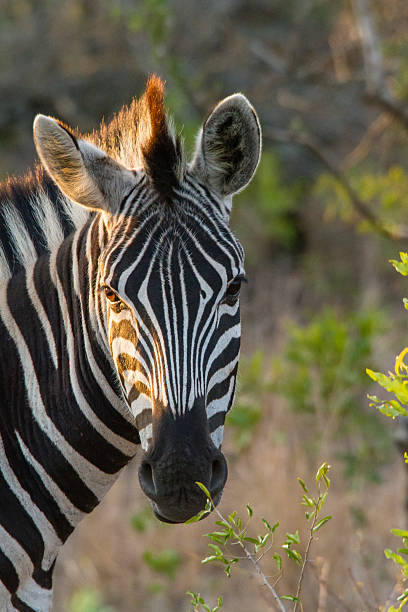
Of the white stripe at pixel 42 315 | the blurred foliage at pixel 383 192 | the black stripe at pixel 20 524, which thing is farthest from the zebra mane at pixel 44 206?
the blurred foliage at pixel 383 192

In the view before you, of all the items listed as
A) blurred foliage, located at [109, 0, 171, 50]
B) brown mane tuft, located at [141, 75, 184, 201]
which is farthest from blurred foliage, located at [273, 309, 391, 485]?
brown mane tuft, located at [141, 75, 184, 201]

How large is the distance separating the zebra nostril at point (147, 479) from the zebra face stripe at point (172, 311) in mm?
98

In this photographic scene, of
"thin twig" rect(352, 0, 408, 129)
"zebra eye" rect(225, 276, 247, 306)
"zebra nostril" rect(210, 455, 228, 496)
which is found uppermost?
"thin twig" rect(352, 0, 408, 129)

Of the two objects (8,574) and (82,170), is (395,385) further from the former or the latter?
(8,574)

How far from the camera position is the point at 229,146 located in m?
3.15

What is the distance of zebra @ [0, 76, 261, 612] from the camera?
2.69 metres

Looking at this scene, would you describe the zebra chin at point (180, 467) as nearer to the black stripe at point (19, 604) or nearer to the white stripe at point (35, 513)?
the white stripe at point (35, 513)

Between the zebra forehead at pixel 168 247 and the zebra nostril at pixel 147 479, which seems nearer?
the zebra nostril at pixel 147 479

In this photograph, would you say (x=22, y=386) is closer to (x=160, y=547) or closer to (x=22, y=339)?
(x=22, y=339)

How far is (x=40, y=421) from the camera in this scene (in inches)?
122

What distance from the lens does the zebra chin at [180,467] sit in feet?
8.10

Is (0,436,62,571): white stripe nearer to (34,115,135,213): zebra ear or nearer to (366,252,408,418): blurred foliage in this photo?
(34,115,135,213): zebra ear

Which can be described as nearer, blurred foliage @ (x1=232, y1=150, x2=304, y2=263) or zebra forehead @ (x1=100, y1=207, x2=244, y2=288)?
zebra forehead @ (x1=100, y1=207, x2=244, y2=288)

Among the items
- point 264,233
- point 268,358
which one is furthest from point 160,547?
point 264,233
